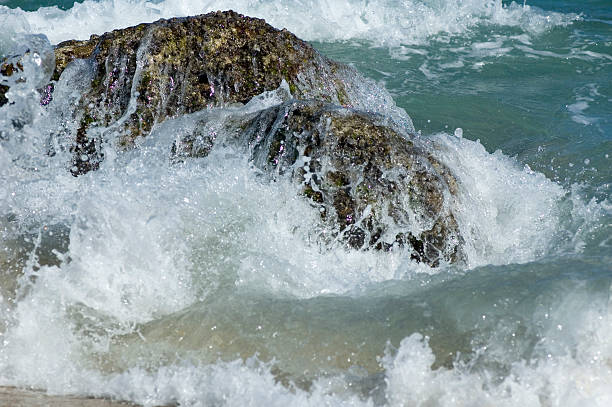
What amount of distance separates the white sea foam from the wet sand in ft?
28.7

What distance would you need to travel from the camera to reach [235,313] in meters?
3.40

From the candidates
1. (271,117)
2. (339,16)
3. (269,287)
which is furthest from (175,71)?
(339,16)

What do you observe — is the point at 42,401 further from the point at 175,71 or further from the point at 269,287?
the point at 175,71

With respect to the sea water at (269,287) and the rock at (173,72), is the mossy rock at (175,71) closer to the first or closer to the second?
the rock at (173,72)

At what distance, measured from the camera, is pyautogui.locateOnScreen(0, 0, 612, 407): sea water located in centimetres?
290

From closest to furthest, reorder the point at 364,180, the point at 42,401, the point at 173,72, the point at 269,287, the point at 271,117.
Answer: the point at 42,401 → the point at 269,287 → the point at 364,180 → the point at 271,117 → the point at 173,72

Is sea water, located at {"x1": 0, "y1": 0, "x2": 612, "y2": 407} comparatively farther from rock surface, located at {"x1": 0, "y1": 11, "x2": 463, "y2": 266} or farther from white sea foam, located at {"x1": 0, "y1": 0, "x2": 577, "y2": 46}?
white sea foam, located at {"x1": 0, "y1": 0, "x2": 577, "y2": 46}

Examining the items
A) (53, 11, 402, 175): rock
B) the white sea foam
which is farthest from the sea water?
the white sea foam

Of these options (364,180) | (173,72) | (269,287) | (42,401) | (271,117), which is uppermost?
(173,72)

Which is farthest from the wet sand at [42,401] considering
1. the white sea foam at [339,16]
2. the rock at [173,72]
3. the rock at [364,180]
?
the white sea foam at [339,16]

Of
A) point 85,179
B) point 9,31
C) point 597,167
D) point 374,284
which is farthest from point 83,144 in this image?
point 9,31

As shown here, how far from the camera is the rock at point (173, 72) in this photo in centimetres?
485

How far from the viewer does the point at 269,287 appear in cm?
360

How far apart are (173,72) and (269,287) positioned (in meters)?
2.06
